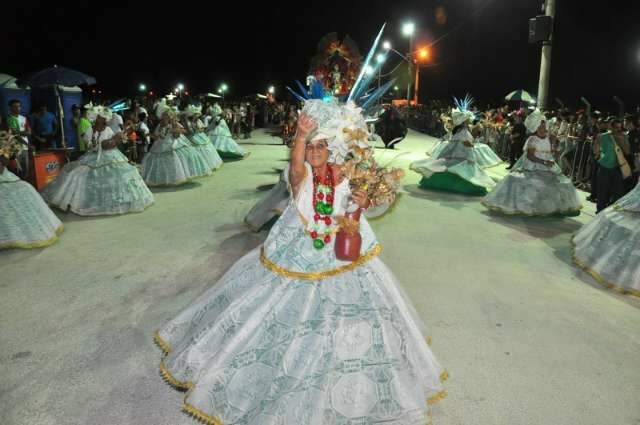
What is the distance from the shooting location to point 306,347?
298 cm

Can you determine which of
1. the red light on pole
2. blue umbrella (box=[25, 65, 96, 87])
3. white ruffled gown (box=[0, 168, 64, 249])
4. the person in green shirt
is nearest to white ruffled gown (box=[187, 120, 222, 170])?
blue umbrella (box=[25, 65, 96, 87])

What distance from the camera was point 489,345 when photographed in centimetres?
450

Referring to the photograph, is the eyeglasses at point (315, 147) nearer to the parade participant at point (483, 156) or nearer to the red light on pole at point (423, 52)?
the parade participant at point (483, 156)

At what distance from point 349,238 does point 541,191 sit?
7.48 metres

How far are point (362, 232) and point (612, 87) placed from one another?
26833 mm

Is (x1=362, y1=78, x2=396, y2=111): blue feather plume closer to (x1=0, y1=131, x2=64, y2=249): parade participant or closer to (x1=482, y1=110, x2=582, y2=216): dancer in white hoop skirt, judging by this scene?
(x1=0, y1=131, x2=64, y2=249): parade participant

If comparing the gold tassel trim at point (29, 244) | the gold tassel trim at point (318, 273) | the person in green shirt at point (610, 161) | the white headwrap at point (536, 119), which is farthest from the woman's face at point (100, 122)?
the person in green shirt at point (610, 161)

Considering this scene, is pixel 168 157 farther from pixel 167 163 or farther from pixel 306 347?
pixel 306 347

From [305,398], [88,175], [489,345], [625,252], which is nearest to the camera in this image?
[305,398]

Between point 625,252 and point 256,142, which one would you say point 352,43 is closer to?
point 256,142

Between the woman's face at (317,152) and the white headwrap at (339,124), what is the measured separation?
0.04m

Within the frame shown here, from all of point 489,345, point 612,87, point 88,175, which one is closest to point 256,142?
point 88,175

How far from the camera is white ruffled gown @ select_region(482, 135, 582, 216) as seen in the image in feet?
30.6

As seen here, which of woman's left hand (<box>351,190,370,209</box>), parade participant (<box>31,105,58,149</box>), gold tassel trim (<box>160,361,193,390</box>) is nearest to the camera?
woman's left hand (<box>351,190,370,209</box>)
